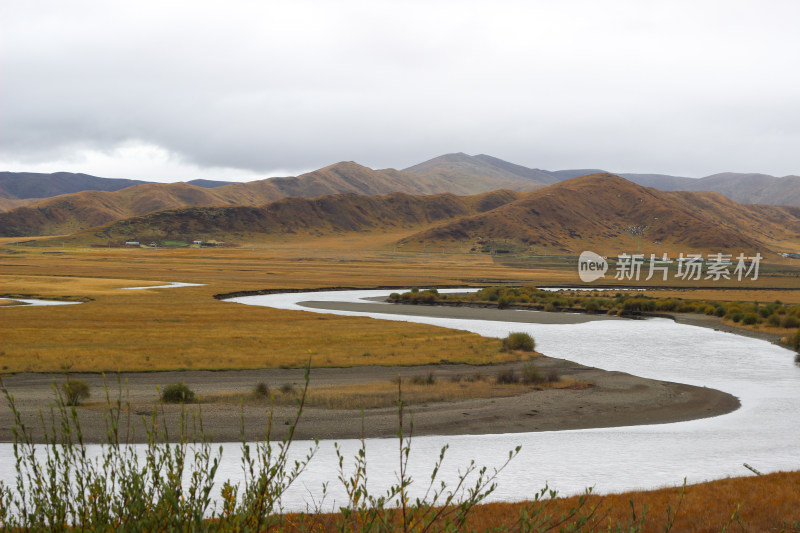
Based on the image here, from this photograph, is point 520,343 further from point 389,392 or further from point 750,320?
point 750,320

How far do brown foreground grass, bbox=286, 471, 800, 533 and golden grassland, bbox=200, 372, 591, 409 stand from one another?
9.71 meters

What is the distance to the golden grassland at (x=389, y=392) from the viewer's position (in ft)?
78.6

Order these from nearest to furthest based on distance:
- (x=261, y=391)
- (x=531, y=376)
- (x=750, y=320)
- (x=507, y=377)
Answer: (x=261, y=391)
(x=507, y=377)
(x=531, y=376)
(x=750, y=320)

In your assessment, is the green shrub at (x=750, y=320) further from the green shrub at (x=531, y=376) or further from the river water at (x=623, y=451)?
the green shrub at (x=531, y=376)

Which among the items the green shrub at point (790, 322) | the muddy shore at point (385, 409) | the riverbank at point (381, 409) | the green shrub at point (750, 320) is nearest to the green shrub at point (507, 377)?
the muddy shore at point (385, 409)

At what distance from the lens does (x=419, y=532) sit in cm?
590

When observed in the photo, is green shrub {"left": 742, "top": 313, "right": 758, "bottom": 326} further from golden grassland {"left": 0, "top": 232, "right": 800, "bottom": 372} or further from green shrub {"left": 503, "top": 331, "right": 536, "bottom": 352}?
green shrub {"left": 503, "top": 331, "right": 536, "bottom": 352}

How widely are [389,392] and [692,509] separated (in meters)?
14.4

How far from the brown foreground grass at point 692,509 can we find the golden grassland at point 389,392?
31.9 feet

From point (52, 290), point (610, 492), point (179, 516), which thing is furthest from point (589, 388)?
point (52, 290)

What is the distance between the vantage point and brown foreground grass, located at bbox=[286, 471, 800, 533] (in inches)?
467

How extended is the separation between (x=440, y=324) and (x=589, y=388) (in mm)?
22942

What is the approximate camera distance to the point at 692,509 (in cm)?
1293

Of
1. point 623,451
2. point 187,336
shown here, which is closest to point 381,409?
point 623,451
